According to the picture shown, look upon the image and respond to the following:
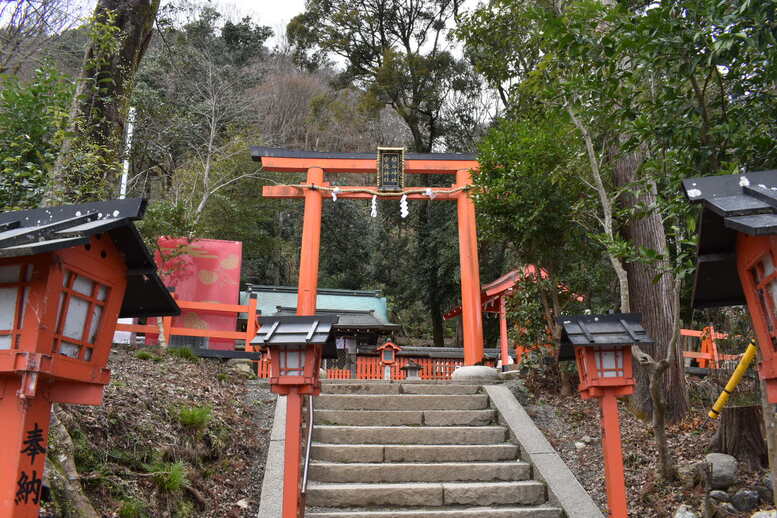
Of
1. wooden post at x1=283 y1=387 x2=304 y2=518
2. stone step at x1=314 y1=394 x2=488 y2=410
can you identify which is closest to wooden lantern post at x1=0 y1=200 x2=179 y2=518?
wooden post at x1=283 y1=387 x2=304 y2=518

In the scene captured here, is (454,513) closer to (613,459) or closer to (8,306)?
(613,459)

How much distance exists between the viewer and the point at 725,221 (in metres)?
2.65

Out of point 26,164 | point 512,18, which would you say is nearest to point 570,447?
point 26,164

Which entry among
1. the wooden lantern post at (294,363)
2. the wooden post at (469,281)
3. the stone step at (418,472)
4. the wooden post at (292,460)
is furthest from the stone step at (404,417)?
the wooden post at (469,281)

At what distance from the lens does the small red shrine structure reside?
8.60 feet

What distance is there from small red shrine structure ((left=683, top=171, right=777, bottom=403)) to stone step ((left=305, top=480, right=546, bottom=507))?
3.44 m

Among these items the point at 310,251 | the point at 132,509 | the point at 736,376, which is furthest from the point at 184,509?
the point at 310,251

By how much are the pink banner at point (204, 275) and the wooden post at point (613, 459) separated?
804cm

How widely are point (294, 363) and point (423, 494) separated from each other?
2.04m

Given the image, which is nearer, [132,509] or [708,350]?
[132,509]

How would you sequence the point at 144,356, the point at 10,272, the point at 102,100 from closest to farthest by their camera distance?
the point at 10,272 < the point at 102,100 < the point at 144,356

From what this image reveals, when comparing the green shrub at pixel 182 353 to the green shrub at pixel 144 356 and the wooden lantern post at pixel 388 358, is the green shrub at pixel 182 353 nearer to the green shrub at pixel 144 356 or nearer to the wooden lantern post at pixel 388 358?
the green shrub at pixel 144 356

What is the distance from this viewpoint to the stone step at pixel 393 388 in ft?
26.8

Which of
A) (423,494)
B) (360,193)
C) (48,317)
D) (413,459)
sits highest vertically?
(360,193)
